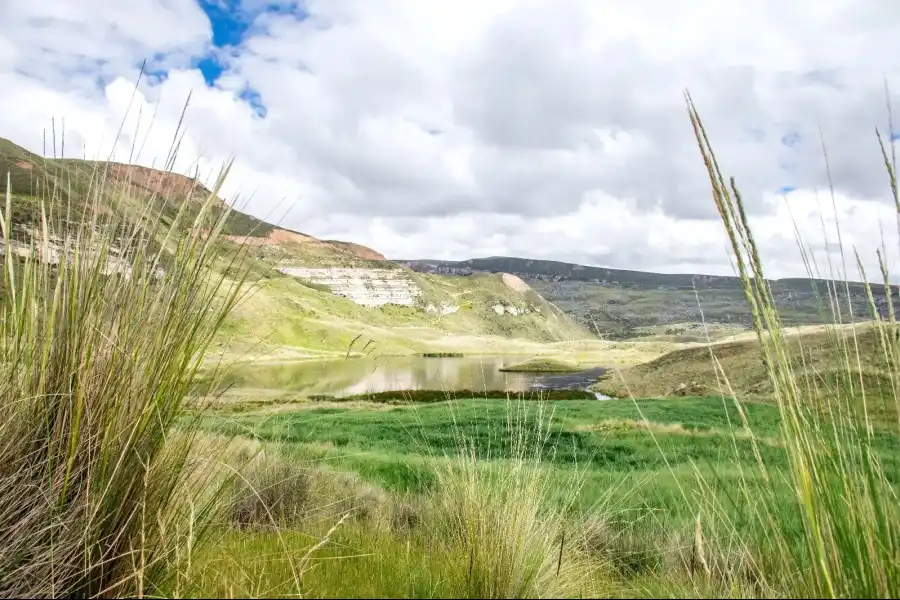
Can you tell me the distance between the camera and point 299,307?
98062 millimetres

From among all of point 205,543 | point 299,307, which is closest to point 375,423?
point 205,543

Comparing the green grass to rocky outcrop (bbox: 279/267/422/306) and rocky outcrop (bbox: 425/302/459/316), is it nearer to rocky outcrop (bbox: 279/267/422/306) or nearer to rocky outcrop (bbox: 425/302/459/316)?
rocky outcrop (bbox: 279/267/422/306)

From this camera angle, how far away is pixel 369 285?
465 feet

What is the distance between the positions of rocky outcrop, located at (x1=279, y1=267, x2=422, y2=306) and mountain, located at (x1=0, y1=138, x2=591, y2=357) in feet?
0.95

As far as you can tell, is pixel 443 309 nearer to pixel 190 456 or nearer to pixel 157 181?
pixel 157 181

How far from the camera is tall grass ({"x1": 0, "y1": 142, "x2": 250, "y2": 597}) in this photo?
1642mm

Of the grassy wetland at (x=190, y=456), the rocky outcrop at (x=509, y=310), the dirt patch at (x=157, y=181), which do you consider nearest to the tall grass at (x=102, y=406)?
the grassy wetland at (x=190, y=456)

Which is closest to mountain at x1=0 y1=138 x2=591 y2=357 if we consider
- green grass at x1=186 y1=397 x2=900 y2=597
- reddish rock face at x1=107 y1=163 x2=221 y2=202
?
reddish rock face at x1=107 y1=163 x2=221 y2=202

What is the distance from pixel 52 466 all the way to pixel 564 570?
5.99 ft

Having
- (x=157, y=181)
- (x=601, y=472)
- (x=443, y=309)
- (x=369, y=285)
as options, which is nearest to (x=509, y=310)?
(x=443, y=309)

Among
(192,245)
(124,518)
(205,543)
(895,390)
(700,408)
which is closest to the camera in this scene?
(895,390)

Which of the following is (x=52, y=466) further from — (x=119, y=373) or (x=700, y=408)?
(x=700, y=408)

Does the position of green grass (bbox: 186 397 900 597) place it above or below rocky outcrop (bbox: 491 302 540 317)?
above

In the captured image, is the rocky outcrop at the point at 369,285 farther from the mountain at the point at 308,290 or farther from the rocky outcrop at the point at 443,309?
the rocky outcrop at the point at 443,309
